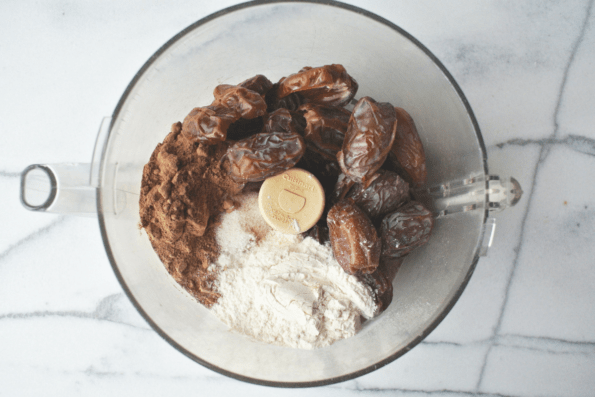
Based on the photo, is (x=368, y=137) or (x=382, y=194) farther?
(x=382, y=194)

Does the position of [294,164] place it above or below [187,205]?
above

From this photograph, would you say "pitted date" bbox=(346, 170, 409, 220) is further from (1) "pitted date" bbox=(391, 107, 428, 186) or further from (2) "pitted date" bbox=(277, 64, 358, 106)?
(2) "pitted date" bbox=(277, 64, 358, 106)

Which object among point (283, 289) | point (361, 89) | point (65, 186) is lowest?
point (283, 289)

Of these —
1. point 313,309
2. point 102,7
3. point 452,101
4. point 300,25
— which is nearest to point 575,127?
point 452,101

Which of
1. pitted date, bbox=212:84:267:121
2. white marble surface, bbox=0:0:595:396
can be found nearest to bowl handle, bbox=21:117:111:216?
pitted date, bbox=212:84:267:121

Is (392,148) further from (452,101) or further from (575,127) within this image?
(575,127)

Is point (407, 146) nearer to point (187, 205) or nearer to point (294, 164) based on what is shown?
point (294, 164)

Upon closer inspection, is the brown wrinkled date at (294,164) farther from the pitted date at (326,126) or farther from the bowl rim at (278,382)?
the bowl rim at (278,382)

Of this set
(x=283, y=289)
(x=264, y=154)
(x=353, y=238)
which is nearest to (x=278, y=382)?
(x=283, y=289)
